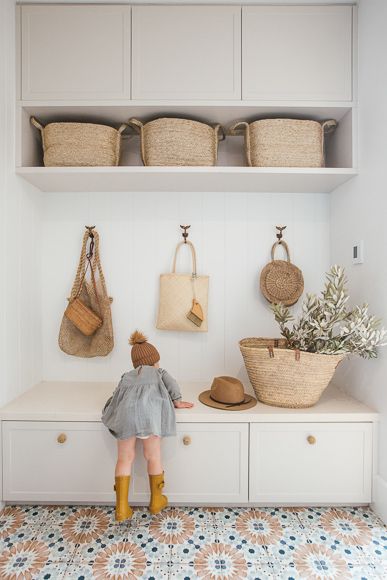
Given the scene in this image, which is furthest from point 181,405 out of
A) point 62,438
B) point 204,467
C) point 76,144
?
point 76,144

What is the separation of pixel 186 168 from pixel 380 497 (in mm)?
1762

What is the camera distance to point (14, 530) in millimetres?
1498

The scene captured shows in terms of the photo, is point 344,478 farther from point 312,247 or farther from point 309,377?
point 312,247

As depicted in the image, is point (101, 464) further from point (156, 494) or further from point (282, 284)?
point (282, 284)

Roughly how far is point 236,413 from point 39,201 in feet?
5.24

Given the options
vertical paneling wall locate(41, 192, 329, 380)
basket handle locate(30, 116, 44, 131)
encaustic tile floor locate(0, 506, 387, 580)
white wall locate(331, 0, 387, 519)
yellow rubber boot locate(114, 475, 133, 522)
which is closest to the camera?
encaustic tile floor locate(0, 506, 387, 580)

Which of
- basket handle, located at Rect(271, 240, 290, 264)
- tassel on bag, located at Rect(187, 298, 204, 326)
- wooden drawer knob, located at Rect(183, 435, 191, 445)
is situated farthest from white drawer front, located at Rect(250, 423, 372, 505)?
basket handle, located at Rect(271, 240, 290, 264)

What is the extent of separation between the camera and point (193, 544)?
142 centimetres

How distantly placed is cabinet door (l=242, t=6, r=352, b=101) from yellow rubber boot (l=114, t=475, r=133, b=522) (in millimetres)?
1841

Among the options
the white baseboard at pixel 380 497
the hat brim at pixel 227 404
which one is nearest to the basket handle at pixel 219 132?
the hat brim at pixel 227 404

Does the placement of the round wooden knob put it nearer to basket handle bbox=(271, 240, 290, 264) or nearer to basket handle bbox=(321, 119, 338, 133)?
basket handle bbox=(271, 240, 290, 264)

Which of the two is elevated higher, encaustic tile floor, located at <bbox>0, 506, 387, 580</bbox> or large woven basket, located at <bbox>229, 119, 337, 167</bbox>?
large woven basket, located at <bbox>229, 119, 337, 167</bbox>

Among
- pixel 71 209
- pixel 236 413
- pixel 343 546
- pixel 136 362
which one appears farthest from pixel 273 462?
pixel 71 209

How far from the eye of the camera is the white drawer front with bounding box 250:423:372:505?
1632 millimetres
